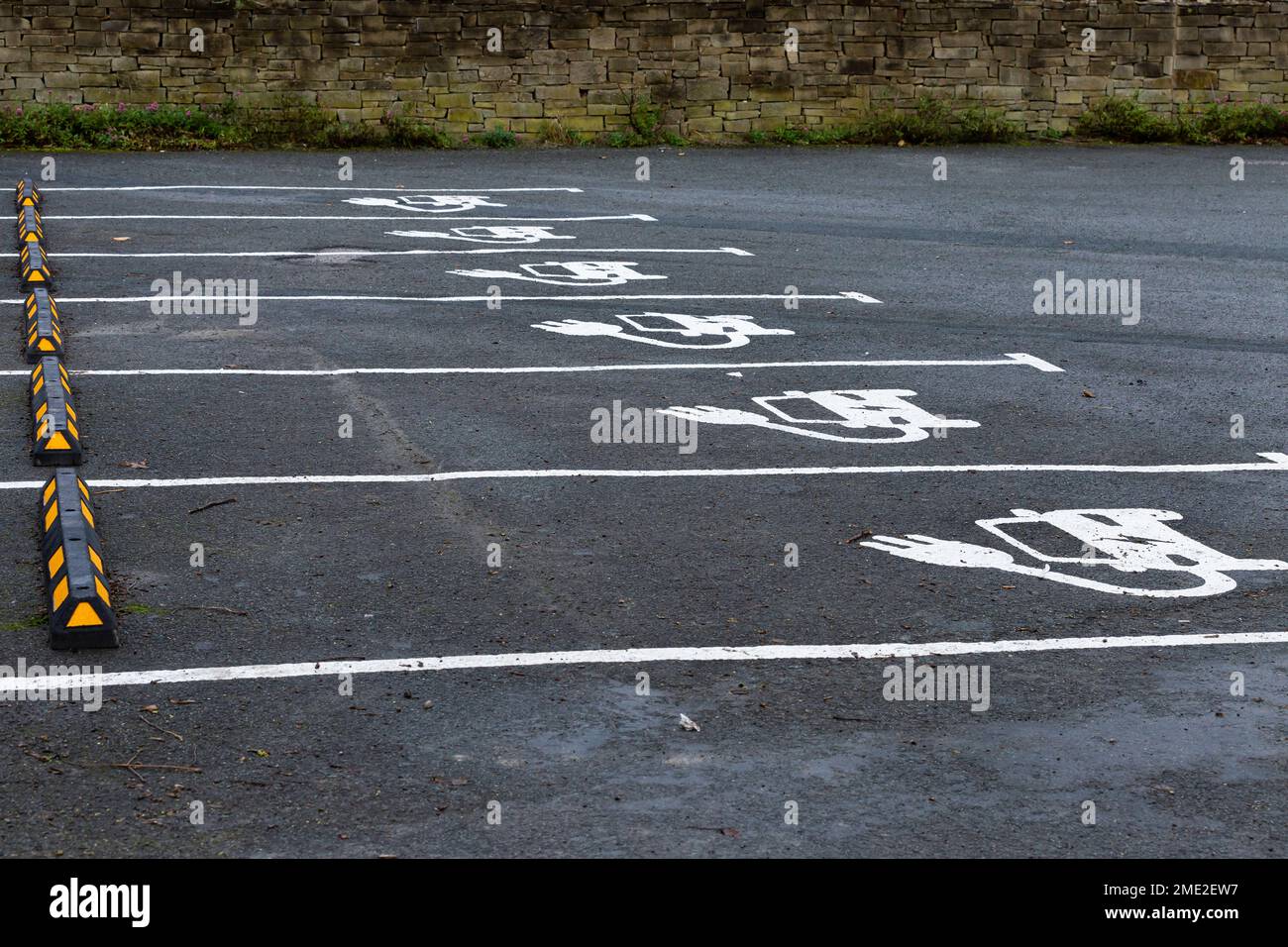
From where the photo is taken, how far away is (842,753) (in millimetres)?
5273

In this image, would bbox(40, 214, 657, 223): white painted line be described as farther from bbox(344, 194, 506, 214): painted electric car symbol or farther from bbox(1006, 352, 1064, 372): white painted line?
bbox(1006, 352, 1064, 372): white painted line

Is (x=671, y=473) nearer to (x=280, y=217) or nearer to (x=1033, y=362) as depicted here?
(x=1033, y=362)

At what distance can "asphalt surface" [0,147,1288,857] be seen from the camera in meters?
4.87

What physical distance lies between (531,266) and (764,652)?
9.13m

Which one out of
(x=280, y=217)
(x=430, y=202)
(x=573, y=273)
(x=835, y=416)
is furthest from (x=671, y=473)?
(x=430, y=202)

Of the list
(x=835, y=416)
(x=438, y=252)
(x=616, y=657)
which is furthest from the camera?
(x=438, y=252)

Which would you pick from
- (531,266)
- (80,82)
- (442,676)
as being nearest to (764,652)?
(442,676)

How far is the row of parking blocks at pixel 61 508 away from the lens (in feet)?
19.8

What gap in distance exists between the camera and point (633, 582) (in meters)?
6.86

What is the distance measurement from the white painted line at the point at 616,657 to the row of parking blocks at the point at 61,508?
0.34 meters

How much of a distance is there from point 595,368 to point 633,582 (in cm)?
410

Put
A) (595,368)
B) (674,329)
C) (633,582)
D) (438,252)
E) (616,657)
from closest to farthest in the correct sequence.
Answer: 1. (616,657)
2. (633,582)
3. (595,368)
4. (674,329)
5. (438,252)

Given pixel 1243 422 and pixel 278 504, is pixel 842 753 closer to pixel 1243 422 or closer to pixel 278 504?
pixel 278 504

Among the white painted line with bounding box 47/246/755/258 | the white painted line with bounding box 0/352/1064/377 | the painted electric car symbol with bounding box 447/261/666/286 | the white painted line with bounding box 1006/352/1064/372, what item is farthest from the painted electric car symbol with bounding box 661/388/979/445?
the white painted line with bounding box 47/246/755/258
